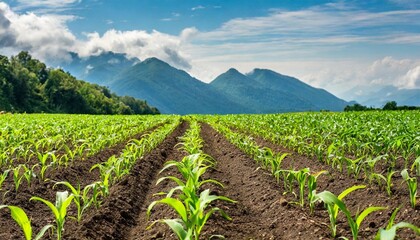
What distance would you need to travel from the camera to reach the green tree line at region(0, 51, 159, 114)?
90.8m

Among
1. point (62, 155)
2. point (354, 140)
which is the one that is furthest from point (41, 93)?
point (354, 140)

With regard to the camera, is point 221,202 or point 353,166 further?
point 353,166

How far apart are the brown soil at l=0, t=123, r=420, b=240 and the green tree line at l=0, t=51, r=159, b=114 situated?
3146 inches

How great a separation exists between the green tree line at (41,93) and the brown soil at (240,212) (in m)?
79.9

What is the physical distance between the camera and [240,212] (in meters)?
7.44

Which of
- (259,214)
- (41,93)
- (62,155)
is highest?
(41,93)

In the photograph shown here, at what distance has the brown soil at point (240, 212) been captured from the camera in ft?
19.8

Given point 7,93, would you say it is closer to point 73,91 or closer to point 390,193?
point 73,91

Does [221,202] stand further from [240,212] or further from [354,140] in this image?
[354,140]

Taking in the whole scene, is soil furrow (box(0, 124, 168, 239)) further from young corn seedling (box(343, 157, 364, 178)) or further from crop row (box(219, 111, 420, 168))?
crop row (box(219, 111, 420, 168))

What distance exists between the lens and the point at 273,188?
8555 mm

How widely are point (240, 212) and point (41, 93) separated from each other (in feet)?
336

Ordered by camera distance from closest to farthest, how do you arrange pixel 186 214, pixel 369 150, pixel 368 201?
1. pixel 186 214
2. pixel 368 201
3. pixel 369 150

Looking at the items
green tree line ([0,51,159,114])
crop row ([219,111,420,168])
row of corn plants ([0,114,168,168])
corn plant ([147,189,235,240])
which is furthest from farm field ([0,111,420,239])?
green tree line ([0,51,159,114])
